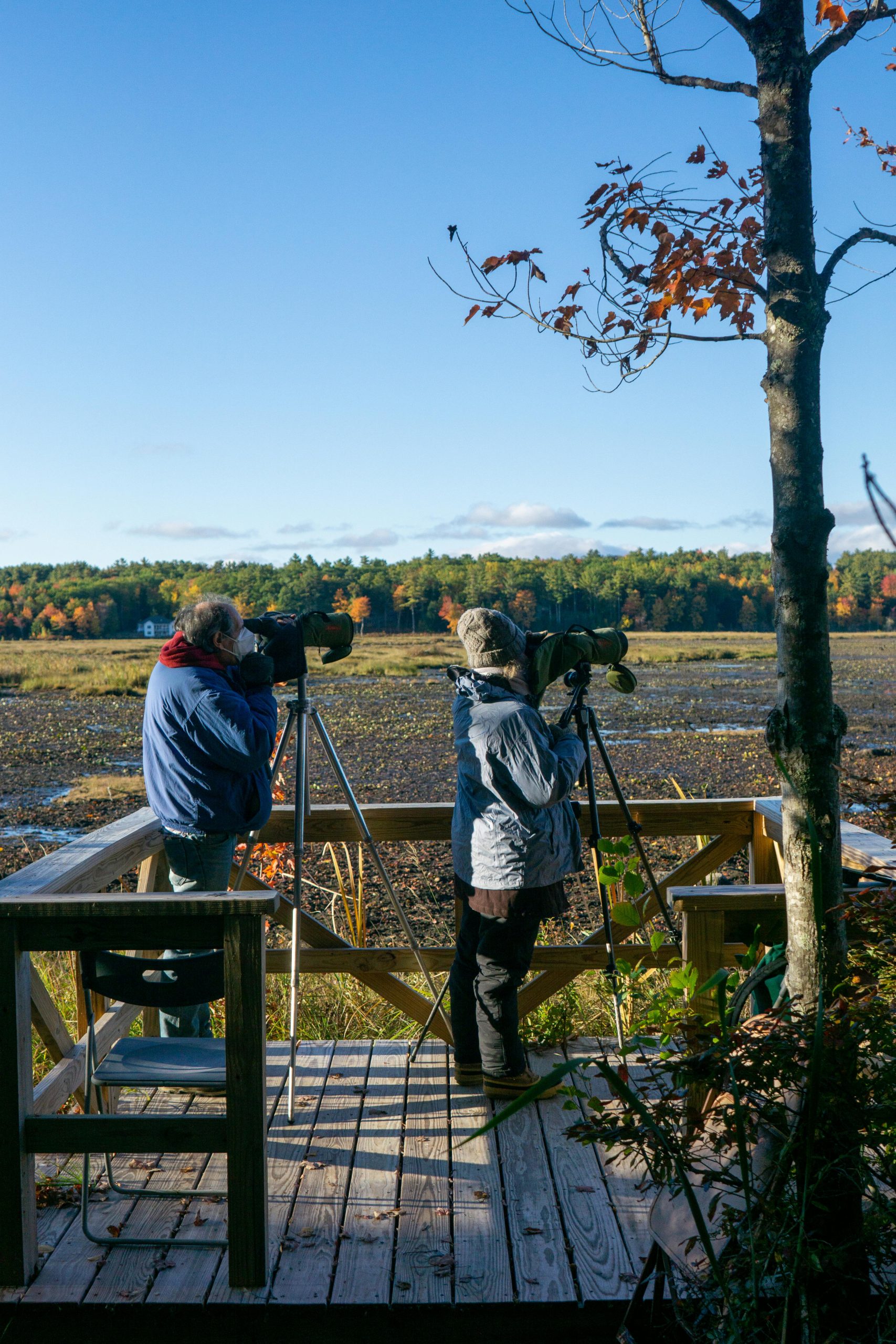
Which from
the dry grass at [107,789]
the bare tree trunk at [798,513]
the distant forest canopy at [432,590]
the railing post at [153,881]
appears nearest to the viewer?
the bare tree trunk at [798,513]

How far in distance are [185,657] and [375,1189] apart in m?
1.62

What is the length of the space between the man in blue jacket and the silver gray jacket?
0.65 metres

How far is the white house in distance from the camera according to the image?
→ 202ft

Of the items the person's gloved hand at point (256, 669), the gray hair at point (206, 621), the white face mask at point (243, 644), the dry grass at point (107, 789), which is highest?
the gray hair at point (206, 621)

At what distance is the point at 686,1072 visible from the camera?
1528 millimetres

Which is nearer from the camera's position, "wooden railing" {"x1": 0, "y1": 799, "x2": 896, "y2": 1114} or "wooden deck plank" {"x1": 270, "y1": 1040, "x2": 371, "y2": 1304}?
"wooden deck plank" {"x1": 270, "y1": 1040, "x2": 371, "y2": 1304}

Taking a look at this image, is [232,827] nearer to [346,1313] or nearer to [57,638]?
[346,1313]

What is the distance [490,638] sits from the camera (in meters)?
2.90

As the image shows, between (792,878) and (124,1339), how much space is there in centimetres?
163

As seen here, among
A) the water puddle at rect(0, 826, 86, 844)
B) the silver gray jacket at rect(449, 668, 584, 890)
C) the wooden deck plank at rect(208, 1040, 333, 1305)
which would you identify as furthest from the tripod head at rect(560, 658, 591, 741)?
the water puddle at rect(0, 826, 86, 844)

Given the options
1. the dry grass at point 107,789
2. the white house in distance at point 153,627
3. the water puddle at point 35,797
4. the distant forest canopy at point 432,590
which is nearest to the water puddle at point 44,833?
the dry grass at point 107,789

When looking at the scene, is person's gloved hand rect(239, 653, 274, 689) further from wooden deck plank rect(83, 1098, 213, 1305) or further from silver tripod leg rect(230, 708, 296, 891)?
wooden deck plank rect(83, 1098, 213, 1305)

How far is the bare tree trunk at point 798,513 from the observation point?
1802 mm

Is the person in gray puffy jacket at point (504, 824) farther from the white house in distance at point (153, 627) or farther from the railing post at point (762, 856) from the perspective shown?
the white house in distance at point (153, 627)
